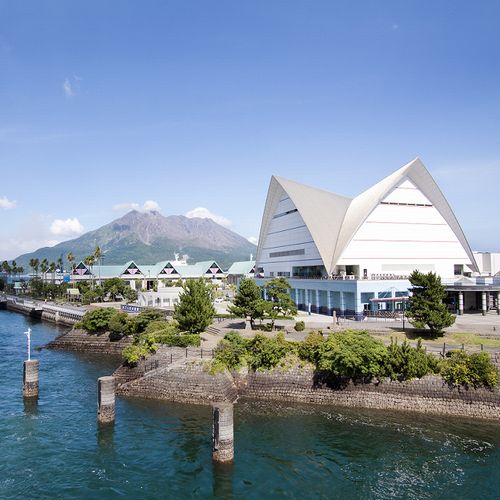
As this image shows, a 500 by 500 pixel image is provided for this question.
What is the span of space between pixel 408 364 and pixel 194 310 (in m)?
22.9

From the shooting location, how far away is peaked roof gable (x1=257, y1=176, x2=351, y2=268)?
7062cm

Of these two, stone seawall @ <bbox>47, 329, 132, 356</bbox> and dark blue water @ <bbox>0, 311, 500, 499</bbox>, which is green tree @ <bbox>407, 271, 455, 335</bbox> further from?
stone seawall @ <bbox>47, 329, 132, 356</bbox>

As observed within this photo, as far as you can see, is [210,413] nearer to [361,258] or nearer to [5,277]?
[361,258]

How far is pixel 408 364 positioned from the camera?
112 feet

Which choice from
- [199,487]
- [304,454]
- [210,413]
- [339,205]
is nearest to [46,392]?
[210,413]

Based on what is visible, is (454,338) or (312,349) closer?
(312,349)

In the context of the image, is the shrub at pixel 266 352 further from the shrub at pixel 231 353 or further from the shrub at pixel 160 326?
the shrub at pixel 160 326

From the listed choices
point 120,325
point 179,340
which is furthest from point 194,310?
point 120,325

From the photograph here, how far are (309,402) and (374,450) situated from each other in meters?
9.12

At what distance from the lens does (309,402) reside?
117 feet

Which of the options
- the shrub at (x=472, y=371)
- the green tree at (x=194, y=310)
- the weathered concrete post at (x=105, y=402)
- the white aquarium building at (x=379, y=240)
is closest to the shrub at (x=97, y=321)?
the green tree at (x=194, y=310)

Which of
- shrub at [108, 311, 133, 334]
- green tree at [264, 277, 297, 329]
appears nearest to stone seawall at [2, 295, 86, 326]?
shrub at [108, 311, 133, 334]

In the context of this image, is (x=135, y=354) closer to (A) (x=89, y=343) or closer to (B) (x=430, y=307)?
(A) (x=89, y=343)

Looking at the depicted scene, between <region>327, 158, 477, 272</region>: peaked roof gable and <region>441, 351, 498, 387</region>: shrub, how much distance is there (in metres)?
34.1
